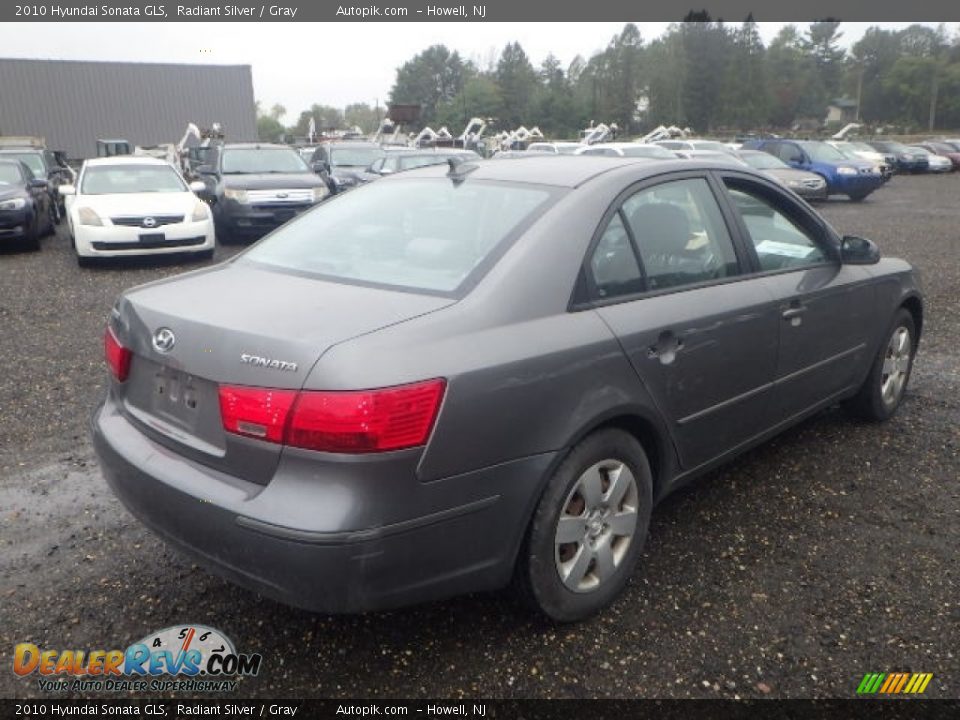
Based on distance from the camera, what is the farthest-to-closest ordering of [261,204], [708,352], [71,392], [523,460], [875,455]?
[261,204], [71,392], [875,455], [708,352], [523,460]

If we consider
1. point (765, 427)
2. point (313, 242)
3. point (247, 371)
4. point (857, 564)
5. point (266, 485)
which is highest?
point (313, 242)

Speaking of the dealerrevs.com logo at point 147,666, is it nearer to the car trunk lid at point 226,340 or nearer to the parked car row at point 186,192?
the car trunk lid at point 226,340

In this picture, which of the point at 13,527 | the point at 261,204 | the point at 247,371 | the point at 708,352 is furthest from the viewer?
the point at 261,204

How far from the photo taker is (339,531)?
2148 mm

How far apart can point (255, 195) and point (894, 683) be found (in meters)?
11.8

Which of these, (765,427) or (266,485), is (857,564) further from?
(266,485)

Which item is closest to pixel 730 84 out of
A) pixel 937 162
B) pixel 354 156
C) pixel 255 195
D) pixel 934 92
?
pixel 934 92

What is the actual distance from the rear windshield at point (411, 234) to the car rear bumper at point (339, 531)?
2.28 ft

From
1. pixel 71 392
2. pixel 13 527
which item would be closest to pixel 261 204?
pixel 71 392

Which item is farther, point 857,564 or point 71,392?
point 71,392

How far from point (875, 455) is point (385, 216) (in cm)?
291

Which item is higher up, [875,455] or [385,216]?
[385,216]

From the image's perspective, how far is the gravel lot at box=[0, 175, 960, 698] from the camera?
8.39ft

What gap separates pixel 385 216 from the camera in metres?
3.26
